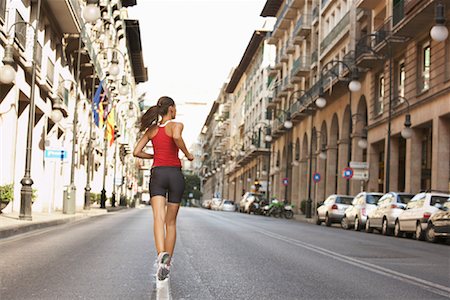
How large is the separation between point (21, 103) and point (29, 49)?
2544mm

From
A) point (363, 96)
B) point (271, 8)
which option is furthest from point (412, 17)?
point (271, 8)

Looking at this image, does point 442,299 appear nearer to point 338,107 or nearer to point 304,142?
point 338,107

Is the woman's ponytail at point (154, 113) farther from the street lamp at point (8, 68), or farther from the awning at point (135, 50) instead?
the awning at point (135, 50)

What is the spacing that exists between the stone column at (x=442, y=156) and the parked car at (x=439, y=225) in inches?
395

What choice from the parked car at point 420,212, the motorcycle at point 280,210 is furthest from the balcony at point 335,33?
the parked car at point 420,212

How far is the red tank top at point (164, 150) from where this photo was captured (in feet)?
25.7

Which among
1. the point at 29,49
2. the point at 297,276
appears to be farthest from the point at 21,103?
the point at 297,276

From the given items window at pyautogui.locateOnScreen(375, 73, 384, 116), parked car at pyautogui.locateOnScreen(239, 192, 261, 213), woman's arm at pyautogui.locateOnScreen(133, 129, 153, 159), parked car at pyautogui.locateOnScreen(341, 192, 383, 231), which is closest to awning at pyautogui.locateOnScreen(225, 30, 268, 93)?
parked car at pyautogui.locateOnScreen(239, 192, 261, 213)

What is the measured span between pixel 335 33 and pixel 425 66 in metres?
17.0

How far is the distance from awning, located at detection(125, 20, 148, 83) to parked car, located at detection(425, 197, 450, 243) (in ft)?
196

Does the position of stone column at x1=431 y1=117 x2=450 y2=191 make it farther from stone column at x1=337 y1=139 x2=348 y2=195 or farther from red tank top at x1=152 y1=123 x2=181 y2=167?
red tank top at x1=152 y1=123 x2=181 y2=167

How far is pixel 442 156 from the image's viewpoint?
105 ft

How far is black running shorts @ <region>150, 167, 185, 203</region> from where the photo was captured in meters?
7.79

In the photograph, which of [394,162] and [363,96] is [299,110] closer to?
[363,96]
